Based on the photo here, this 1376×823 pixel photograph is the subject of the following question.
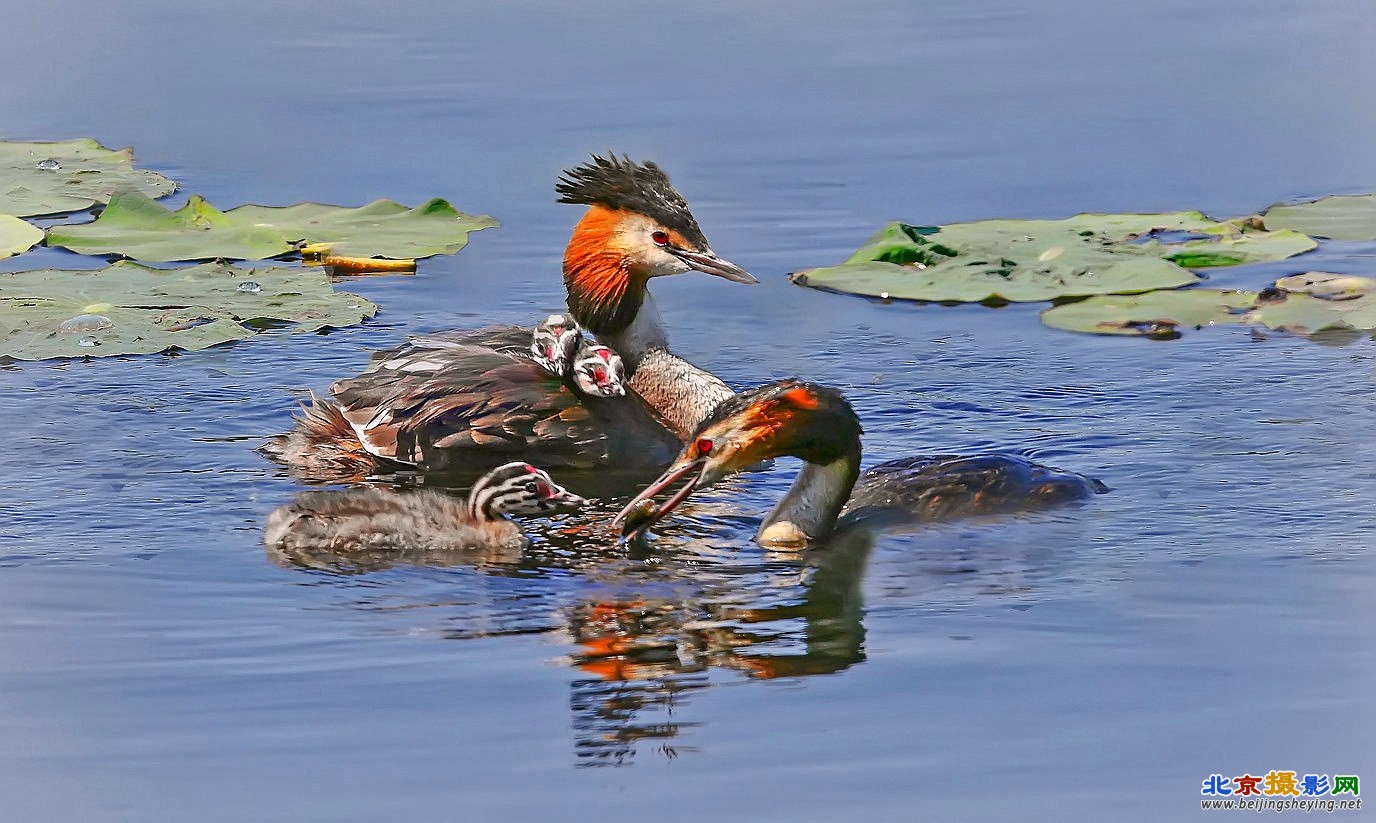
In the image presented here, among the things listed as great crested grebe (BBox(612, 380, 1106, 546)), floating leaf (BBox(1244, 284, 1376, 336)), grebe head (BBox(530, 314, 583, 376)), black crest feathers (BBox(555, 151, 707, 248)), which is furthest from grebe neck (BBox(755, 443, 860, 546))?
floating leaf (BBox(1244, 284, 1376, 336))

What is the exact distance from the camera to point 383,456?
Answer: 9.95 meters

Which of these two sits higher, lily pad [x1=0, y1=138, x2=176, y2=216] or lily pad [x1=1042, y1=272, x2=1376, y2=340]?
lily pad [x1=0, y1=138, x2=176, y2=216]

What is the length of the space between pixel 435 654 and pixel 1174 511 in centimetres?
323

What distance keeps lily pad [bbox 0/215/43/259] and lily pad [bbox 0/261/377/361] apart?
51 cm

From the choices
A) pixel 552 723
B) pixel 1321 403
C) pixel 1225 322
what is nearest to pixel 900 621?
pixel 552 723

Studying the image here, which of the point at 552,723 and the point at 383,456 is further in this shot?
the point at 383,456

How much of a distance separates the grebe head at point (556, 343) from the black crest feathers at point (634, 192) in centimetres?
70

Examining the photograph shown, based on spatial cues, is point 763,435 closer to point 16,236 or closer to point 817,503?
point 817,503

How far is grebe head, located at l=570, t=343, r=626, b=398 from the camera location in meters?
9.88

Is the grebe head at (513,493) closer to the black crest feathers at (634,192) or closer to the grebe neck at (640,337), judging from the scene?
the grebe neck at (640,337)

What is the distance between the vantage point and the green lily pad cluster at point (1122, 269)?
1145 centimetres

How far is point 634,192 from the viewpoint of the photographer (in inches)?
415

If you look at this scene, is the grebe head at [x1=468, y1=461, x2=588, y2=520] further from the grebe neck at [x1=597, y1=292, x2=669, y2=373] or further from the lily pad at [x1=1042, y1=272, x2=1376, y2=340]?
the lily pad at [x1=1042, y1=272, x2=1376, y2=340]

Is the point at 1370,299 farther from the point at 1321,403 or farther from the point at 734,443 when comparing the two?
the point at 734,443
